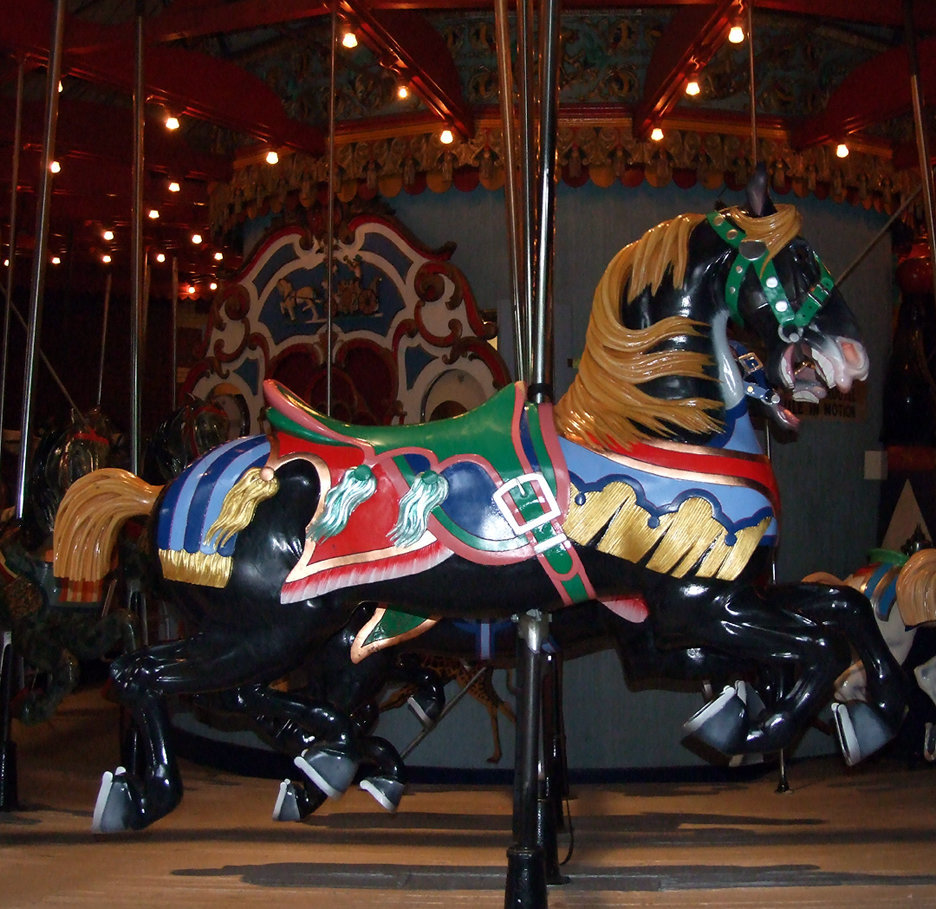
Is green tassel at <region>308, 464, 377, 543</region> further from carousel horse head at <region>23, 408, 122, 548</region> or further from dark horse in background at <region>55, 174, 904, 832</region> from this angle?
carousel horse head at <region>23, 408, 122, 548</region>

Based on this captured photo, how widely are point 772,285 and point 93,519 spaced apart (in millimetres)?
1818

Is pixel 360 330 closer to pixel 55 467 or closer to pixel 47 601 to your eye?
pixel 55 467

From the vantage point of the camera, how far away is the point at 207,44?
7.73m

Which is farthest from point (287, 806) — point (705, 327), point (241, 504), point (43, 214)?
point (43, 214)

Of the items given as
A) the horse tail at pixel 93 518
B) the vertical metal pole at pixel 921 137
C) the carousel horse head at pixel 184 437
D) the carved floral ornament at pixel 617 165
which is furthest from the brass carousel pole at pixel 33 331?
the vertical metal pole at pixel 921 137

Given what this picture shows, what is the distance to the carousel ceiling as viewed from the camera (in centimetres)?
473

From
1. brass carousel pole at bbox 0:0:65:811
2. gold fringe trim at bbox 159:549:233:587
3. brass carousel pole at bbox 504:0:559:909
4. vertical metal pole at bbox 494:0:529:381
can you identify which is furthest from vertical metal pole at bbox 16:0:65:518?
brass carousel pole at bbox 504:0:559:909

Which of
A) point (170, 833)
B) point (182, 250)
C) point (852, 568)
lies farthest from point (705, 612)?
point (182, 250)

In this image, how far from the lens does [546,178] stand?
2688 millimetres

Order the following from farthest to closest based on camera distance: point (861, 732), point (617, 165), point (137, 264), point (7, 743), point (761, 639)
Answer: point (617, 165) → point (7, 743) → point (137, 264) → point (861, 732) → point (761, 639)

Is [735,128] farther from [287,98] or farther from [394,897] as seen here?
[394,897]

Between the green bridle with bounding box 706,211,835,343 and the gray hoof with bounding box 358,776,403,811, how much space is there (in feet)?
5.29

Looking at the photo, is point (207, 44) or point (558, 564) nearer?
point (558, 564)

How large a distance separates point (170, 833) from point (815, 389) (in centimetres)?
267
